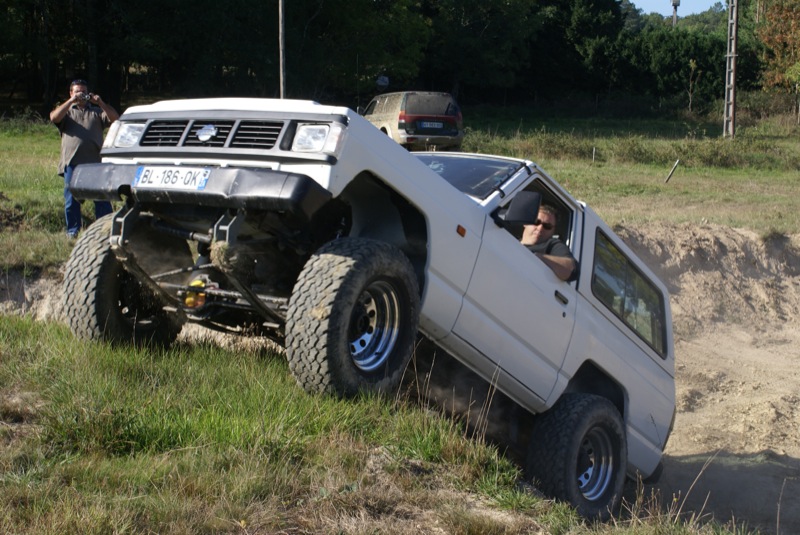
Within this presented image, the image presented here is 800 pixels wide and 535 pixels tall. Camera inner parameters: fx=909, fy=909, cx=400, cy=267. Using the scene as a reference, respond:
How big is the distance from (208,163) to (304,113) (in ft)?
1.82

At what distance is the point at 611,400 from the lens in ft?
20.4

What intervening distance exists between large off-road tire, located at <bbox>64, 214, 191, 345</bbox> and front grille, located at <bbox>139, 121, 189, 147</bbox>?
0.49 m

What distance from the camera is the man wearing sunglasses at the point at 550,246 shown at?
552 centimetres

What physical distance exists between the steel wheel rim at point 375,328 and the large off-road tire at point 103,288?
122 cm

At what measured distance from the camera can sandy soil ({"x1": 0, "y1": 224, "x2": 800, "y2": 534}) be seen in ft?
24.0

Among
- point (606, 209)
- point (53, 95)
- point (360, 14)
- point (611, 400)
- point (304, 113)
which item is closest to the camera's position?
point (304, 113)

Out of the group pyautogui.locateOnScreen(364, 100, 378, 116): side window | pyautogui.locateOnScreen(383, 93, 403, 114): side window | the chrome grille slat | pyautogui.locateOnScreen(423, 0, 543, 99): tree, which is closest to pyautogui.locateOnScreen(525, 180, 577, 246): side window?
the chrome grille slat

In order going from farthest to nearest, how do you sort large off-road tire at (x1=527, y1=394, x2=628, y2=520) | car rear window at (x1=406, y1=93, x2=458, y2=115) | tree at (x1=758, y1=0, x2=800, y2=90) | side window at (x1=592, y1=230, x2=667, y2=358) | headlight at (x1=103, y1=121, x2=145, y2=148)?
tree at (x1=758, y1=0, x2=800, y2=90) → car rear window at (x1=406, y1=93, x2=458, y2=115) → side window at (x1=592, y1=230, x2=667, y2=358) → large off-road tire at (x1=527, y1=394, x2=628, y2=520) → headlight at (x1=103, y1=121, x2=145, y2=148)

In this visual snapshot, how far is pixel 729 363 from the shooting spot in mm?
11945

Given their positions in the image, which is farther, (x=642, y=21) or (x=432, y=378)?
(x=642, y=21)

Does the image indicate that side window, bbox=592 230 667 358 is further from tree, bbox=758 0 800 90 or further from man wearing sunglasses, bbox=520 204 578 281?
tree, bbox=758 0 800 90

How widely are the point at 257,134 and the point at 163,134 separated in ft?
2.01

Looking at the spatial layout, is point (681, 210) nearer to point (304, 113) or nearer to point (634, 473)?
point (634, 473)

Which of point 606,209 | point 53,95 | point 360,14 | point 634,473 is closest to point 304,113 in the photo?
point 634,473
